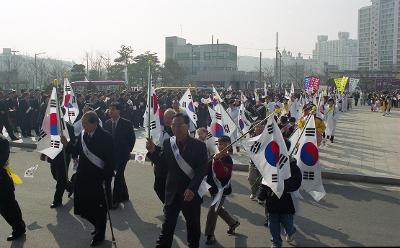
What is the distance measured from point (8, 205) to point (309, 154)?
4.54 meters

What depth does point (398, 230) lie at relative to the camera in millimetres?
6512

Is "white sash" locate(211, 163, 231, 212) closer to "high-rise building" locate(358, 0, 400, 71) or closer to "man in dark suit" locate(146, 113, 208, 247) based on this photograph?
"man in dark suit" locate(146, 113, 208, 247)

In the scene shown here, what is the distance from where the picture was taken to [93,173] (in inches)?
230

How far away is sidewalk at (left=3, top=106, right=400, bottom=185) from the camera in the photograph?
1038cm

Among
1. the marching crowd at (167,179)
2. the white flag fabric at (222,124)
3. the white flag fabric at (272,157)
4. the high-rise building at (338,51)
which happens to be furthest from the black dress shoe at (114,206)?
the high-rise building at (338,51)

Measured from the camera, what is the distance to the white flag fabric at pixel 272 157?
5387 mm

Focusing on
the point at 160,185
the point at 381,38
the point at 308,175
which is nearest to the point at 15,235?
the point at 160,185

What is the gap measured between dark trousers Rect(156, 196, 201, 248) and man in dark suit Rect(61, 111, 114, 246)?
127 cm

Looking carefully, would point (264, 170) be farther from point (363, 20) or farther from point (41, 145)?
point (363, 20)

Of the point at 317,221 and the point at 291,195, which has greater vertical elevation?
the point at 291,195

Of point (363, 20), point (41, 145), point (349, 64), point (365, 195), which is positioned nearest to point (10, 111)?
point (41, 145)

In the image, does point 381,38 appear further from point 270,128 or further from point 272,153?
point 272,153

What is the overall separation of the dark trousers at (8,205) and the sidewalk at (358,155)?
248 inches

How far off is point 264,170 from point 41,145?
4.41 m
